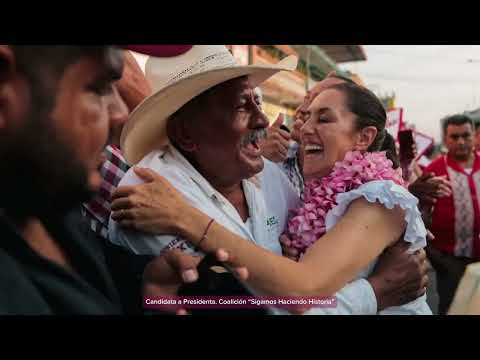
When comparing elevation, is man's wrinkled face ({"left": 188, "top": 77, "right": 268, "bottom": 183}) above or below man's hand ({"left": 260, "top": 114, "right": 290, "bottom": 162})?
above

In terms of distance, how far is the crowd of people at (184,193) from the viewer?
138cm

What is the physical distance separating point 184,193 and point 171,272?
27 cm

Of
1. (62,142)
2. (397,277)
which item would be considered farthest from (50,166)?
(397,277)

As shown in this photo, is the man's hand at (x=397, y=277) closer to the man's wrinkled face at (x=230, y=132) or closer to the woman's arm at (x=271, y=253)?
the woman's arm at (x=271, y=253)

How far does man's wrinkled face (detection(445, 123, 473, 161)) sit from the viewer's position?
7.51ft

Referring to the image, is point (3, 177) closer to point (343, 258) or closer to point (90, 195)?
point (90, 195)

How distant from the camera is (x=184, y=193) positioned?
163cm

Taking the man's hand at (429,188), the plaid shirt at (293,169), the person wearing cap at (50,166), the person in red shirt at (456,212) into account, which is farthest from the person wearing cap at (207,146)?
the man's hand at (429,188)

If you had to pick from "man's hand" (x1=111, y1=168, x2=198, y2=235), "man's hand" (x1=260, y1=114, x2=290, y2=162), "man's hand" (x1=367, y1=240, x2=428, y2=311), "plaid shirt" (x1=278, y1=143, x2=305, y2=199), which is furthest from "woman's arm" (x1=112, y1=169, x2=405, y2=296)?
"man's hand" (x1=260, y1=114, x2=290, y2=162)

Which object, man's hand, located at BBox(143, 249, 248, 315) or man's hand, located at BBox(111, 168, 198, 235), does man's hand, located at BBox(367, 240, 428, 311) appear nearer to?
man's hand, located at BBox(143, 249, 248, 315)

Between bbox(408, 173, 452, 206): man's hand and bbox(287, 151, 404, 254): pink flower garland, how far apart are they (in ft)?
1.84

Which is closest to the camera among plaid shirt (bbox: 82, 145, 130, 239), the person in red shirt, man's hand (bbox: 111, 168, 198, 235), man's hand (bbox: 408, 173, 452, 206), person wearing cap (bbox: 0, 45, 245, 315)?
person wearing cap (bbox: 0, 45, 245, 315)

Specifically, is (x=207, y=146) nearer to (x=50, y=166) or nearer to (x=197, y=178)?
(x=197, y=178)

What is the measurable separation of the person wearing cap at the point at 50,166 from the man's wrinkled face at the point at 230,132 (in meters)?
0.36
